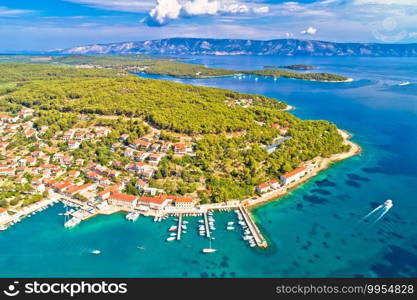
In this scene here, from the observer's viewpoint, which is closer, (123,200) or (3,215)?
(3,215)

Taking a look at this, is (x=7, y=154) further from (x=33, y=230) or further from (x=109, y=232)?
(x=109, y=232)

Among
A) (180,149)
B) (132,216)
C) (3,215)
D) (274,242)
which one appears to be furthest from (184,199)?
(3,215)

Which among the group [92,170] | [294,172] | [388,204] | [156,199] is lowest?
[388,204]

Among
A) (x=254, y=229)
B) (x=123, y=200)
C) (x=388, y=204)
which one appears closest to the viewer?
(x=254, y=229)

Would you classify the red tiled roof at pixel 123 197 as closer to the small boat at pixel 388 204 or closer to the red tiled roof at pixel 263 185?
the red tiled roof at pixel 263 185

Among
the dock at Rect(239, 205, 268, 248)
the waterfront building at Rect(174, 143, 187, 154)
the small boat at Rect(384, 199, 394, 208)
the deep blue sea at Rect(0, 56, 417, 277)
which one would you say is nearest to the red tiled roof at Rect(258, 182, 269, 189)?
the deep blue sea at Rect(0, 56, 417, 277)

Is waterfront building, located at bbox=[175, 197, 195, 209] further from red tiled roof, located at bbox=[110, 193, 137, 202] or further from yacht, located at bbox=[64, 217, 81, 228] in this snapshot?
yacht, located at bbox=[64, 217, 81, 228]

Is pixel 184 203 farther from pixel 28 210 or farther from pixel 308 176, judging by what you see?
pixel 308 176

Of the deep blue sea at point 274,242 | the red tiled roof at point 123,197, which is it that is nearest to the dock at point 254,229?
the deep blue sea at point 274,242

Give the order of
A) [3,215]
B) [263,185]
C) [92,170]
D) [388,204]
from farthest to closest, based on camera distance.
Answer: [92,170]
[263,185]
[388,204]
[3,215]
